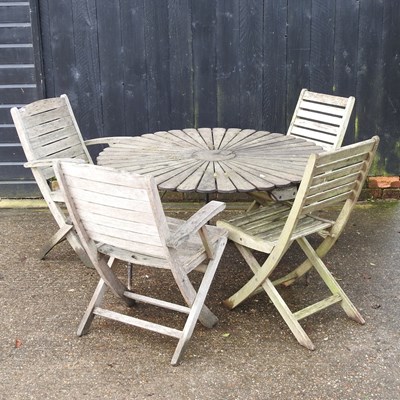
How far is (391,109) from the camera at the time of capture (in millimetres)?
6211

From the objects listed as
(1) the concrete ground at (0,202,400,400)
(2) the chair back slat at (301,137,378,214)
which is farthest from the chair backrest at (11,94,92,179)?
(2) the chair back slat at (301,137,378,214)

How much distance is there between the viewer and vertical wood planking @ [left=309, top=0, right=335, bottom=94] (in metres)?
6.00

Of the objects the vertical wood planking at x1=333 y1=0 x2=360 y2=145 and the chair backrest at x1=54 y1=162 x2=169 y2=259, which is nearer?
the chair backrest at x1=54 y1=162 x2=169 y2=259

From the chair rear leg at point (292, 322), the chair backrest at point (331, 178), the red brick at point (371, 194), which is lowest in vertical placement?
the red brick at point (371, 194)

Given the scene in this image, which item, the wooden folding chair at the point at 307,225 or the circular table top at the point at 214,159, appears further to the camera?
the circular table top at the point at 214,159

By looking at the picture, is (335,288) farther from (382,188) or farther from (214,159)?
(382,188)

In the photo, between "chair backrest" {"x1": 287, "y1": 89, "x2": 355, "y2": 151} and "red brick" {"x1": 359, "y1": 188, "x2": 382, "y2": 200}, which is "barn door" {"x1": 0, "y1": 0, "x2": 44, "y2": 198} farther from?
"red brick" {"x1": 359, "y1": 188, "x2": 382, "y2": 200}

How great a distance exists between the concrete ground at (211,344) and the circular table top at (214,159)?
82cm

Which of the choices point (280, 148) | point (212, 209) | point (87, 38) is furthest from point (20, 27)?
point (212, 209)

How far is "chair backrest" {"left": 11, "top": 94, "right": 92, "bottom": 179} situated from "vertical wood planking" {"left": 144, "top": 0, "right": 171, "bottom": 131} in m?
1.14

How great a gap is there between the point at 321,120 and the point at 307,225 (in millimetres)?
1436

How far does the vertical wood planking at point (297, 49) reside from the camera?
19.7 feet

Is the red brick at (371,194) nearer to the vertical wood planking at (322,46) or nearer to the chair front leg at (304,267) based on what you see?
the vertical wood planking at (322,46)

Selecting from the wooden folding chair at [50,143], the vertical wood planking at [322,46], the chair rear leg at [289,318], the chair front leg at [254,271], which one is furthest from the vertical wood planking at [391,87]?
the chair rear leg at [289,318]
